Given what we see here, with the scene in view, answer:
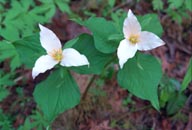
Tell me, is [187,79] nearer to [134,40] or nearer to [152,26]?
[152,26]

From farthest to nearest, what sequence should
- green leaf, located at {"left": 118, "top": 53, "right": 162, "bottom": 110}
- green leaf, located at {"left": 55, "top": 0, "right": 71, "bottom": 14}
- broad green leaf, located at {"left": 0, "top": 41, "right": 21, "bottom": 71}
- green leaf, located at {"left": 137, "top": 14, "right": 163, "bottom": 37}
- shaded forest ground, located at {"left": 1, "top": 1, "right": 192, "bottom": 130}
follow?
green leaf, located at {"left": 55, "top": 0, "right": 71, "bottom": 14}, shaded forest ground, located at {"left": 1, "top": 1, "right": 192, "bottom": 130}, broad green leaf, located at {"left": 0, "top": 41, "right": 21, "bottom": 71}, green leaf, located at {"left": 137, "top": 14, "right": 163, "bottom": 37}, green leaf, located at {"left": 118, "top": 53, "right": 162, "bottom": 110}

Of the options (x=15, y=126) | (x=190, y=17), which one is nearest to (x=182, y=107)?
(x=190, y=17)

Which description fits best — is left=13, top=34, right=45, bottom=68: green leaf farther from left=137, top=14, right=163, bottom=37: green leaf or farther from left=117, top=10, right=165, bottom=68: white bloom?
left=137, top=14, right=163, bottom=37: green leaf

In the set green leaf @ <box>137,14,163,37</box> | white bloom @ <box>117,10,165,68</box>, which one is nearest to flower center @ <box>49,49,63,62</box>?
white bloom @ <box>117,10,165,68</box>

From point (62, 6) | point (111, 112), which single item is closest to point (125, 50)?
point (111, 112)

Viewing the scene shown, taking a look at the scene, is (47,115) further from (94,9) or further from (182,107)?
(94,9)

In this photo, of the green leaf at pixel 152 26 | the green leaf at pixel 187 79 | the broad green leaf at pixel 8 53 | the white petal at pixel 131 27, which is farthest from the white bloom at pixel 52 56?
the green leaf at pixel 187 79
